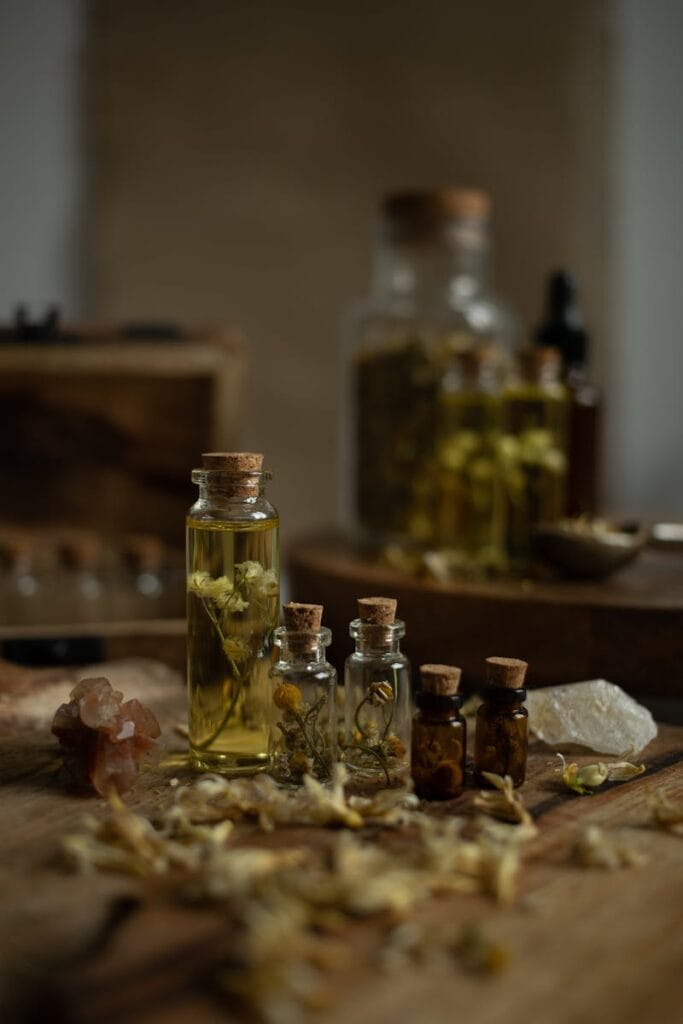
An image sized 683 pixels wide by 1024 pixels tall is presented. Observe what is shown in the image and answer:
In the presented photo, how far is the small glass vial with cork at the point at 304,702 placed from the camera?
827 millimetres

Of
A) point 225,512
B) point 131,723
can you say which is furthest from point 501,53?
point 131,723

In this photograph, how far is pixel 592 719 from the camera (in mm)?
915

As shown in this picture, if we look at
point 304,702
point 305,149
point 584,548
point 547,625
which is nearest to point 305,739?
point 304,702

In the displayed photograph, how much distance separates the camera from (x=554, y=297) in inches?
57.8

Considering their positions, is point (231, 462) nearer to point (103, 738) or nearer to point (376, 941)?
point (103, 738)

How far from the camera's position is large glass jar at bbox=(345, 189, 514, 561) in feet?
4.72

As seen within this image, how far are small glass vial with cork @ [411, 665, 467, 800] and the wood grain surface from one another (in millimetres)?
23

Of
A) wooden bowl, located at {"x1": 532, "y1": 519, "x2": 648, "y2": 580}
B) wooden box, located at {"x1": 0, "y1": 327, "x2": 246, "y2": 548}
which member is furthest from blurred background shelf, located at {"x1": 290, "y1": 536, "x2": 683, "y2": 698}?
wooden box, located at {"x1": 0, "y1": 327, "x2": 246, "y2": 548}

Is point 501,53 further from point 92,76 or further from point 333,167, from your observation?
point 92,76

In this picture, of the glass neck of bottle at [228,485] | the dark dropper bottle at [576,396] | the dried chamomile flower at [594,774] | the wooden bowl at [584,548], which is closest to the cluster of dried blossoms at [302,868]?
the dried chamomile flower at [594,774]

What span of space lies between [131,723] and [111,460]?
924mm

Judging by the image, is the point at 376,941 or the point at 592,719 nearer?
the point at 376,941

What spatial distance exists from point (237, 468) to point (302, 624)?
0.13m

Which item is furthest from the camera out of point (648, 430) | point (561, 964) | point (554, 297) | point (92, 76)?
point (648, 430)
